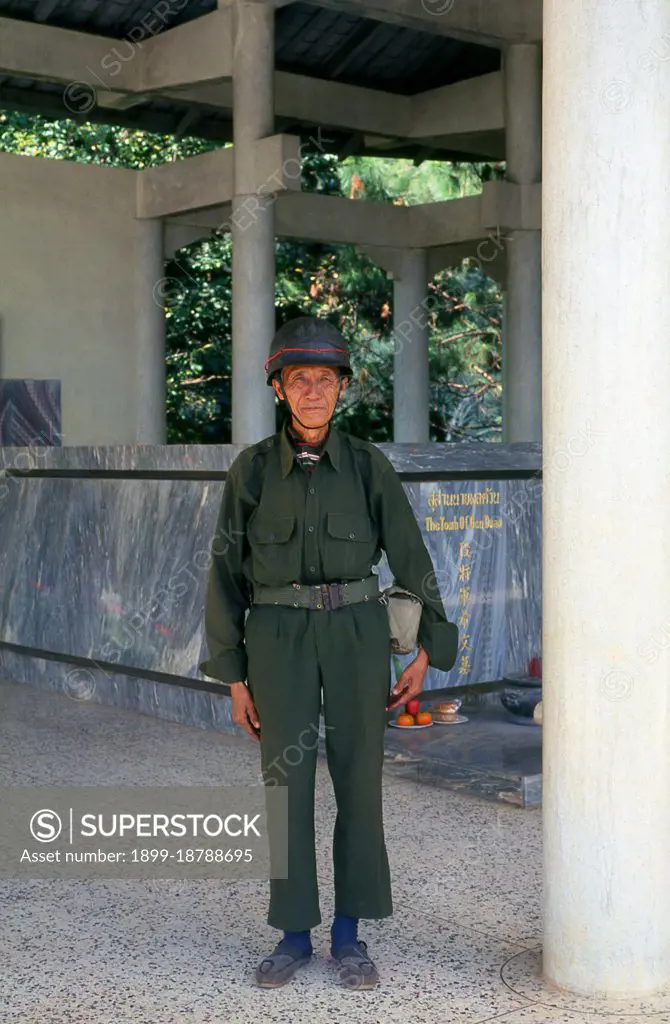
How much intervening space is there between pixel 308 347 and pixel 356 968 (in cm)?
173

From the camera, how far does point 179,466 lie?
7.96 metres

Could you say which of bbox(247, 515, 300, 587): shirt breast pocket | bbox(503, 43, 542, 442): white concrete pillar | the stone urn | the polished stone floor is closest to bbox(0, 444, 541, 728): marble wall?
the stone urn

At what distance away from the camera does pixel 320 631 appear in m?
3.79

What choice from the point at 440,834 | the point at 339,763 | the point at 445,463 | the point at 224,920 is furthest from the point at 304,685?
the point at 445,463

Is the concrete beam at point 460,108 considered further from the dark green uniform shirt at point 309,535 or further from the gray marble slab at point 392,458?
the dark green uniform shirt at point 309,535

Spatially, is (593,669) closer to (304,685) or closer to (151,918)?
(304,685)

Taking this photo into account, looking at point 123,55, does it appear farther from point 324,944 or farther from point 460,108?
point 324,944

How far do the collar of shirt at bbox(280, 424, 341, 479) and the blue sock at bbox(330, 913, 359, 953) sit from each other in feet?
4.18

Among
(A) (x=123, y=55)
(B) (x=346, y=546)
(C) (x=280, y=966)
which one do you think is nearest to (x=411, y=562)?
(B) (x=346, y=546)

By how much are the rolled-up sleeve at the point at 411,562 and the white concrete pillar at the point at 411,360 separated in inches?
549

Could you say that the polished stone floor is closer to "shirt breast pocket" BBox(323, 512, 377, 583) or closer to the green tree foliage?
"shirt breast pocket" BBox(323, 512, 377, 583)

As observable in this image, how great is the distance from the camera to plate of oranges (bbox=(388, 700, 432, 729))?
7.20 m

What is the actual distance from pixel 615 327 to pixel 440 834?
8.53 ft

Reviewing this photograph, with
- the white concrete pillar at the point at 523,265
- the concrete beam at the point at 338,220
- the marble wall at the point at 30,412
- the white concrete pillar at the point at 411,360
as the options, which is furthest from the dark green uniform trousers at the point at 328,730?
the white concrete pillar at the point at 411,360
